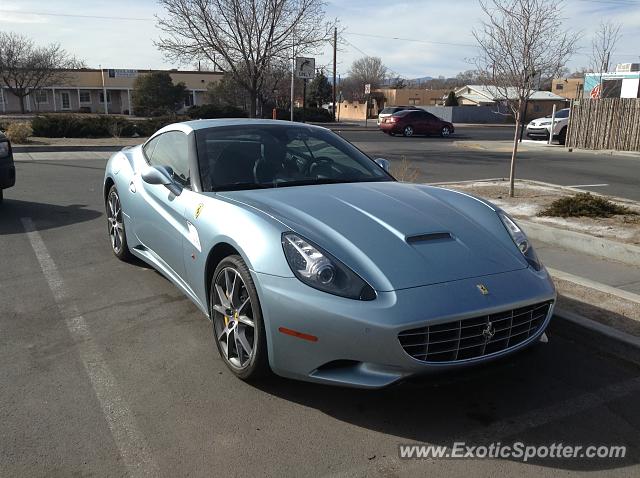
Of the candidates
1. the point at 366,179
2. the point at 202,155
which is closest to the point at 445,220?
the point at 366,179

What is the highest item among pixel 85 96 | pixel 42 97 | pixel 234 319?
pixel 85 96

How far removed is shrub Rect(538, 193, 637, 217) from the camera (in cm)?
775

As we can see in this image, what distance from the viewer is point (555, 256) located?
6.23m

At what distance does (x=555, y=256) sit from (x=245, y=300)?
13.6 ft

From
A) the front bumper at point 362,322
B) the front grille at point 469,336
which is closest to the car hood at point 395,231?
the front bumper at point 362,322

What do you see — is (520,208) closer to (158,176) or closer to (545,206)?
(545,206)

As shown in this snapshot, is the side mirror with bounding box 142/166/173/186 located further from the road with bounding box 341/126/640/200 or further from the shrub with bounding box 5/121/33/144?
the shrub with bounding box 5/121/33/144

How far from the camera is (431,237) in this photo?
3.33 metres

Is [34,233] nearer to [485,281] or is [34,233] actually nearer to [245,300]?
[245,300]

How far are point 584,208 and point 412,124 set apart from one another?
76.7ft

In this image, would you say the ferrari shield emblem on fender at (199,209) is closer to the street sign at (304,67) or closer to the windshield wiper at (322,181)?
the windshield wiper at (322,181)

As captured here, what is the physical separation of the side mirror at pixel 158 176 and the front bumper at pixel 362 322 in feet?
5.30

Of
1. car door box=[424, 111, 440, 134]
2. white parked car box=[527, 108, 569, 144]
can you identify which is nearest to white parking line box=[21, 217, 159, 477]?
white parked car box=[527, 108, 569, 144]

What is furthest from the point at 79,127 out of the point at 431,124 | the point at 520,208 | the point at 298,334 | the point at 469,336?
the point at 469,336
